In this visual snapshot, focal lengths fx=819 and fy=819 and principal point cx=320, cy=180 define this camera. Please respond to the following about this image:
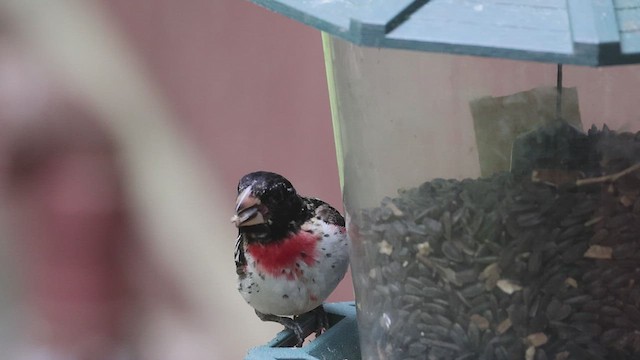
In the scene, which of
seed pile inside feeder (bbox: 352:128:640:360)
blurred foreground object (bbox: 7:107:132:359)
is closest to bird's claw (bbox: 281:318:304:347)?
seed pile inside feeder (bbox: 352:128:640:360)

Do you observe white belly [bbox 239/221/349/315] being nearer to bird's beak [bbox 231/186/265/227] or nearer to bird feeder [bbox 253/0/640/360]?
bird's beak [bbox 231/186/265/227]

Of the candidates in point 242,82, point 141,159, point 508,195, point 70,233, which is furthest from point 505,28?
point 70,233

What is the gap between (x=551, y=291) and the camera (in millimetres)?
694

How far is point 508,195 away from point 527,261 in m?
0.06

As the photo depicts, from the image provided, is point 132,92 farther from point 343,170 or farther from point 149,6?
point 343,170

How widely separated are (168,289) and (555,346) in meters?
1.20

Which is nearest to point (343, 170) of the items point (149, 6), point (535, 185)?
point (535, 185)

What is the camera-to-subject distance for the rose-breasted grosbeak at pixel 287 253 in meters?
1.10

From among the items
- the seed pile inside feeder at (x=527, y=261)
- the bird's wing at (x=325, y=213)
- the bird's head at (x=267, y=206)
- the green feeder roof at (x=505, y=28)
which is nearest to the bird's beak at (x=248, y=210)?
the bird's head at (x=267, y=206)

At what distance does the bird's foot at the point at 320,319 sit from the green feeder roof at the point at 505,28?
62cm

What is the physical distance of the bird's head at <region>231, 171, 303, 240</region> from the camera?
3.48 feet

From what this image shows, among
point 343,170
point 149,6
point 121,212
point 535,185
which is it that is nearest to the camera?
point 535,185

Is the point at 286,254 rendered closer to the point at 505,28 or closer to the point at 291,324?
the point at 291,324

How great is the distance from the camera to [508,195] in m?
0.70
